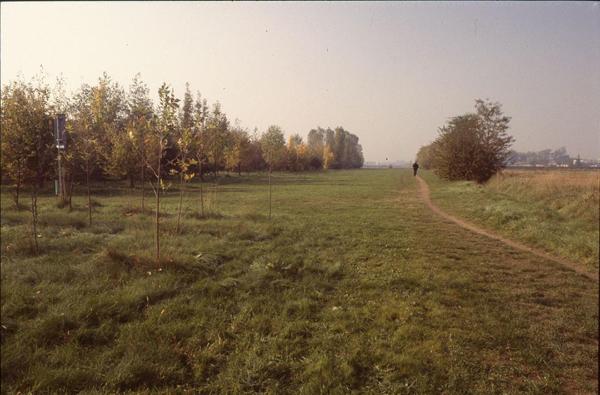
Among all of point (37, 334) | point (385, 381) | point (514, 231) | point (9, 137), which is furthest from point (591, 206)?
point (9, 137)

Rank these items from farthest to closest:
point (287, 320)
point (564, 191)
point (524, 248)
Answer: point (564, 191)
point (524, 248)
point (287, 320)

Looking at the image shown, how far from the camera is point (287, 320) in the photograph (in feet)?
18.2

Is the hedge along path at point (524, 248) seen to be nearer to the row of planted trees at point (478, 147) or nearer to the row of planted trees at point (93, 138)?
the row of planted trees at point (93, 138)

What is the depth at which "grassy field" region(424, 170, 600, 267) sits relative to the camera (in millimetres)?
Result: 9164

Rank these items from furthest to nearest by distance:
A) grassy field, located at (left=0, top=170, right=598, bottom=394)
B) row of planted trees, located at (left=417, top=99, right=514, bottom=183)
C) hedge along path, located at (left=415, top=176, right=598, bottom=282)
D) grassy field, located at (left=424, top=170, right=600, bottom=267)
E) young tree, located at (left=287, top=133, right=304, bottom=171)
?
young tree, located at (left=287, top=133, right=304, bottom=171) < row of planted trees, located at (left=417, top=99, right=514, bottom=183) < grassy field, located at (left=424, top=170, right=600, bottom=267) < hedge along path, located at (left=415, top=176, right=598, bottom=282) < grassy field, located at (left=0, top=170, right=598, bottom=394)

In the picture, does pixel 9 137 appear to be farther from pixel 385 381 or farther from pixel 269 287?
pixel 385 381

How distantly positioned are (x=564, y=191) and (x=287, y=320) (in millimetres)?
15387

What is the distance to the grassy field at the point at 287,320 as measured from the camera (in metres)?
4.06

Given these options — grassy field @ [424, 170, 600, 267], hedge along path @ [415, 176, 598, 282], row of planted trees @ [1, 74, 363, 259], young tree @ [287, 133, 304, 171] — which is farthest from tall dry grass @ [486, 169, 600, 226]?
young tree @ [287, 133, 304, 171]

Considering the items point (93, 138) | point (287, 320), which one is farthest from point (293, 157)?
point (287, 320)

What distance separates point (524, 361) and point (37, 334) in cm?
746

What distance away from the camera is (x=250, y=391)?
152 inches

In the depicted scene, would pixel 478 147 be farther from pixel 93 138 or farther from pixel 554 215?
Result: pixel 93 138

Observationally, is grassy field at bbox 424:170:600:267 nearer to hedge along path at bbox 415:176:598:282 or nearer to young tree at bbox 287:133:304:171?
hedge along path at bbox 415:176:598:282
